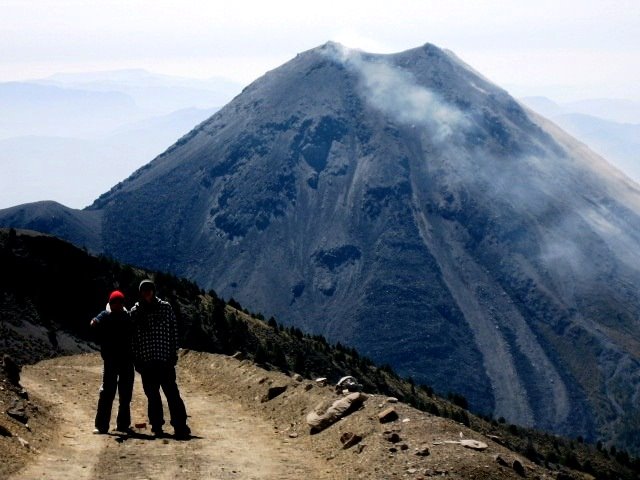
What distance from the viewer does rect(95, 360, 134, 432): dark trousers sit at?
984 inches

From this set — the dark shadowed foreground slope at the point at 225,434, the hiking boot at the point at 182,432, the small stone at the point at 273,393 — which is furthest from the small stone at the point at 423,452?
the small stone at the point at 273,393

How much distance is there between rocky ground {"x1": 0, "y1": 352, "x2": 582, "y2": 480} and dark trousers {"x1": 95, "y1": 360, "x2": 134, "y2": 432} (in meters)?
0.42

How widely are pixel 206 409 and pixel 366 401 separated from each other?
285 inches

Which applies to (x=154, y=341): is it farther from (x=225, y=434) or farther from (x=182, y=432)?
(x=225, y=434)

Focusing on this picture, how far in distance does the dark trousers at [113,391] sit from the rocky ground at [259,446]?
42 centimetres

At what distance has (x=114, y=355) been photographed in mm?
25031

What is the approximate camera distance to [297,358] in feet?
326

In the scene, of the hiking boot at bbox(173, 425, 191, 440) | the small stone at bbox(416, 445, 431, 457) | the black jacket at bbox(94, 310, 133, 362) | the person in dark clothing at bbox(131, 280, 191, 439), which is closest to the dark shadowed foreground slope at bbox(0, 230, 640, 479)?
the small stone at bbox(416, 445, 431, 457)

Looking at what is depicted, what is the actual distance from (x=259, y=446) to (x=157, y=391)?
3.21m

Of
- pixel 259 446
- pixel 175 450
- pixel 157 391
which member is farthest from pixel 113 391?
pixel 259 446

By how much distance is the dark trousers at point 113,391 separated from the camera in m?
25.0

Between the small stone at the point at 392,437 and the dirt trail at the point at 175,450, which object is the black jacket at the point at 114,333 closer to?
the dirt trail at the point at 175,450

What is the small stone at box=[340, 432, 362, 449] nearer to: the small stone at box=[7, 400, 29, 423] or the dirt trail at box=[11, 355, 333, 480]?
the dirt trail at box=[11, 355, 333, 480]

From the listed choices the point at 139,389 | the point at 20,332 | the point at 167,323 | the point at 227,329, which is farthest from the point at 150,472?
the point at 227,329
